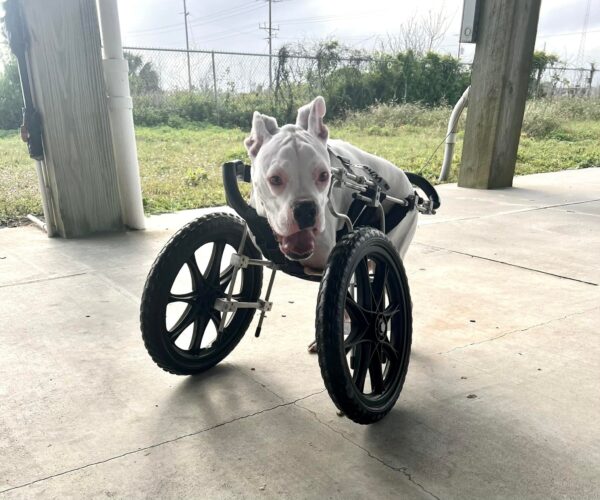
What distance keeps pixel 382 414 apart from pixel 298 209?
2.41ft

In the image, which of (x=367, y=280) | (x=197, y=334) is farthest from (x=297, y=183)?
(x=197, y=334)

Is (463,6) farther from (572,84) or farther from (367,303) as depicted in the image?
(572,84)

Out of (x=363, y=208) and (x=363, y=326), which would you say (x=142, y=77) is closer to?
(x=363, y=208)

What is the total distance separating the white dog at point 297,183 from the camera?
1.66m

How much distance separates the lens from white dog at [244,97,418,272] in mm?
1656

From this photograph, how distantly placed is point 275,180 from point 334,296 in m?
0.39

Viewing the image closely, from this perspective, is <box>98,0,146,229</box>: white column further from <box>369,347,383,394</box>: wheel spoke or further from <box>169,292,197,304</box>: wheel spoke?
<box>369,347,383,394</box>: wheel spoke

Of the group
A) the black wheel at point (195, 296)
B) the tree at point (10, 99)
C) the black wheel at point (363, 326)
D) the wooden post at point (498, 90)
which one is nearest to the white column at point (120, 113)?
the black wheel at point (195, 296)

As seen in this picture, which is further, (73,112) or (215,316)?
(73,112)

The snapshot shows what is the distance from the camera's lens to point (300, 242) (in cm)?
171

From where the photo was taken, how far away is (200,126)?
11.3 m

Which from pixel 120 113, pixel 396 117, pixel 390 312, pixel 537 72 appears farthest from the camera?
pixel 537 72

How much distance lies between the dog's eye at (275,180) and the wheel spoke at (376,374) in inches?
26.0

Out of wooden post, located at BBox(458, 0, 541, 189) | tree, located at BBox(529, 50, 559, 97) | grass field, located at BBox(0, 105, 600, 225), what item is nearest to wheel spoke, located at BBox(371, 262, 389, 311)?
grass field, located at BBox(0, 105, 600, 225)
